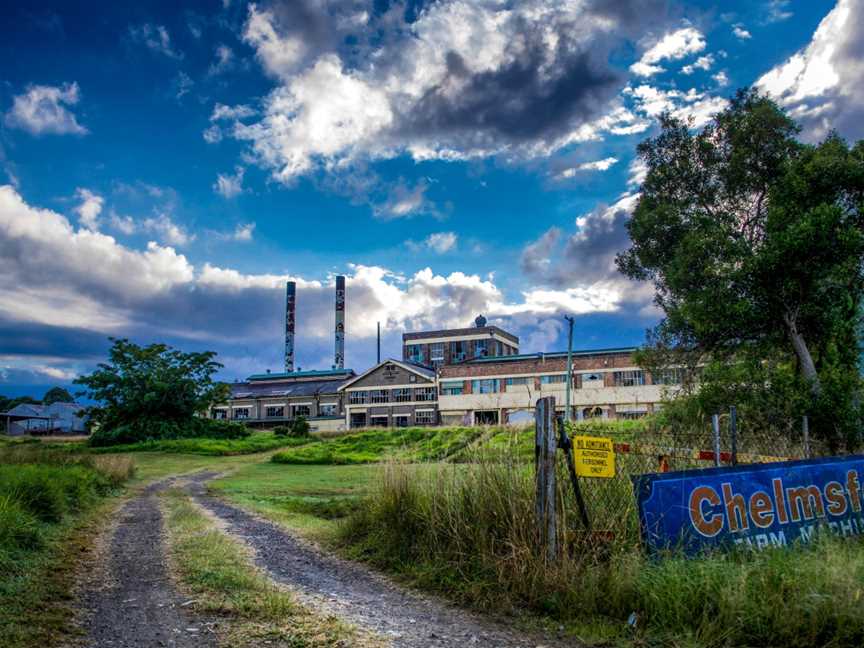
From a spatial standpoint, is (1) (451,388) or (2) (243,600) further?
(1) (451,388)

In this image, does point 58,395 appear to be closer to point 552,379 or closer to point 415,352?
point 415,352

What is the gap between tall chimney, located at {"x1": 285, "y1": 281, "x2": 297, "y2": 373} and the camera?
104m

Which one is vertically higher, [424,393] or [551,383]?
[551,383]

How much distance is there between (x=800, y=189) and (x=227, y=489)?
21.0 meters

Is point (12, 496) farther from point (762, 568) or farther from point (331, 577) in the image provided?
point (762, 568)

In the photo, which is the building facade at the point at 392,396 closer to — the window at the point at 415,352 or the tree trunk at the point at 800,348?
the window at the point at 415,352

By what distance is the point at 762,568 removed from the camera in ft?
20.6

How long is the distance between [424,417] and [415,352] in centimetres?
3754

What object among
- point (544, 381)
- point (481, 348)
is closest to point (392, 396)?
point (544, 381)

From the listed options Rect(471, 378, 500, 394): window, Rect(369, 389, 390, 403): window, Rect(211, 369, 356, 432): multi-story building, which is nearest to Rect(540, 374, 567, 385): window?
Rect(471, 378, 500, 394): window

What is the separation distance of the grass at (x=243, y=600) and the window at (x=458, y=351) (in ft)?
316

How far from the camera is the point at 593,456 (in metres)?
7.46

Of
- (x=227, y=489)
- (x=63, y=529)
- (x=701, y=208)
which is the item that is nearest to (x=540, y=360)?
(x=701, y=208)

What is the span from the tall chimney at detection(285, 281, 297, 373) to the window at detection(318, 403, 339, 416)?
66.1ft
